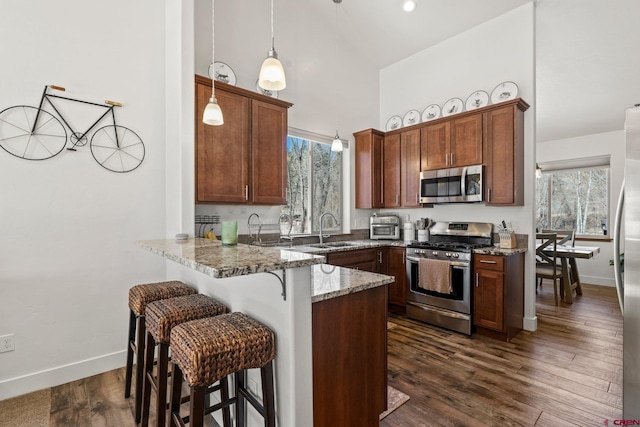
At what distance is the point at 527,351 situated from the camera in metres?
2.95

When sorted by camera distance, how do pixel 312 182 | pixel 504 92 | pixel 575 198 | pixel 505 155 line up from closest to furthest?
1. pixel 505 155
2. pixel 504 92
3. pixel 312 182
4. pixel 575 198

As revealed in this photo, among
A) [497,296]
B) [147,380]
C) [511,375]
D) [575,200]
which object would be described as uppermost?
[575,200]

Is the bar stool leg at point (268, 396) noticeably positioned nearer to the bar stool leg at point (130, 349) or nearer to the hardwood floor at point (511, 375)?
the hardwood floor at point (511, 375)

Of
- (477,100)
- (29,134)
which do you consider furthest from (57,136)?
(477,100)

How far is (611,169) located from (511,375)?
5.30 m

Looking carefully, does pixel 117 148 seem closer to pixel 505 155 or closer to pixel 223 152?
pixel 223 152

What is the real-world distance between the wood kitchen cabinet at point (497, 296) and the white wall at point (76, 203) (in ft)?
10.6

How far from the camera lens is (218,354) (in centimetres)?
125

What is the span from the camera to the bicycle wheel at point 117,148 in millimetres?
2539

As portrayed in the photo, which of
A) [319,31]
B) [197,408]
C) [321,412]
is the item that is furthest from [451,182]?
[197,408]

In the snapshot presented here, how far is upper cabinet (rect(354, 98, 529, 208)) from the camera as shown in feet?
11.3

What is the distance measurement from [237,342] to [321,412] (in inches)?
21.7

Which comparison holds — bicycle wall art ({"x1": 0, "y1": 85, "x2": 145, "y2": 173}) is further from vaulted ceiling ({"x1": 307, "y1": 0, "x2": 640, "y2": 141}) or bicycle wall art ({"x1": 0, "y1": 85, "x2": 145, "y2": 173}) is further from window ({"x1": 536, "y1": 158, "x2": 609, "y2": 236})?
window ({"x1": 536, "y1": 158, "x2": 609, "y2": 236})

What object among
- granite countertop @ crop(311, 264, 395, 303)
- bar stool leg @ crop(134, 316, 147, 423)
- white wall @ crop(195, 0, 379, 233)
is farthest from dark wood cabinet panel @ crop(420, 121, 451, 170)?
bar stool leg @ crop(134, 316, 147, 423)
